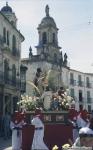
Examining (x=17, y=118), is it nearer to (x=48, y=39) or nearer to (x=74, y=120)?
(x=74, y=120)

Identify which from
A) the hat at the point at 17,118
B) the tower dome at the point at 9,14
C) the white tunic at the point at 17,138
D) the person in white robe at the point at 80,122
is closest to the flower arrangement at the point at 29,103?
the hat at the point at 17,118

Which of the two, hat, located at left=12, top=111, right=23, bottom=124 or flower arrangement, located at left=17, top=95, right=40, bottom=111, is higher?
flower arrangement, located at left=17, top=95, right=40, bottom=111

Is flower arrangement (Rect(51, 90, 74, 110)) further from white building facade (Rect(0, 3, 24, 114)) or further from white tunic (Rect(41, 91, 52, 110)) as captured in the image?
white building facade (Rect(0, 3, 24, 114))

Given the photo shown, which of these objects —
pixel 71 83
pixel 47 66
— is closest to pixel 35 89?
pixel 47 66

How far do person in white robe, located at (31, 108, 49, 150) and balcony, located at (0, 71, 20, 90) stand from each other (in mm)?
19180

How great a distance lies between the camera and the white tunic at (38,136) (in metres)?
13.9

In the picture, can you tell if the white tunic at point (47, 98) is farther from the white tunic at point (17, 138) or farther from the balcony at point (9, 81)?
the balcony at point (9, 81)

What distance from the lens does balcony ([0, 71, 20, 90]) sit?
33550 millimetres

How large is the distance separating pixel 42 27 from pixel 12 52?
23.4 m

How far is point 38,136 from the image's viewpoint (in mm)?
13898

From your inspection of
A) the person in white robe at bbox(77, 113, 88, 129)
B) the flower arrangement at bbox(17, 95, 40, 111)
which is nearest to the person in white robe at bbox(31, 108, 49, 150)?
the person in white robe at bbox(77, 113, 88, 129)

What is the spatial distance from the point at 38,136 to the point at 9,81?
2208 cm

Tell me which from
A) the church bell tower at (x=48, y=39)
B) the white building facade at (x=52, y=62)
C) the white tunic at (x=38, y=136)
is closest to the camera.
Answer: the white tunic at (x=38, y=136)

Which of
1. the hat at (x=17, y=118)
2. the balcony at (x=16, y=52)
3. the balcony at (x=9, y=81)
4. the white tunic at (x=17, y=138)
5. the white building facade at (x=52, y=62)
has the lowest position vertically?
the white tunic at (x=17, y=138)
